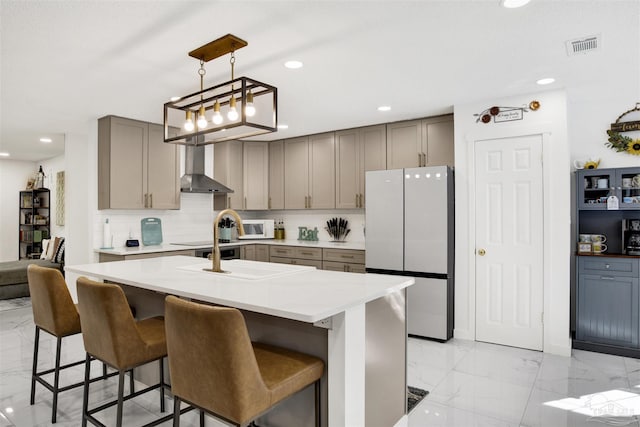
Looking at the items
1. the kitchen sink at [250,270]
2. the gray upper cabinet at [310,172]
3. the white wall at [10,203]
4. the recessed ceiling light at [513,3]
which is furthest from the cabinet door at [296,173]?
the white wall at [10,203]

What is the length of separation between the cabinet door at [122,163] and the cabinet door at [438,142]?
3.36m

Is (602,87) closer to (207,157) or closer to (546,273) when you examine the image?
(546,273)

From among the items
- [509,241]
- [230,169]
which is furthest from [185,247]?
[509,241]

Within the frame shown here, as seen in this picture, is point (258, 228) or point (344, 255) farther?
point (258, 228)

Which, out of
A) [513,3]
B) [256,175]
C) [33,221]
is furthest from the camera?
[33,221]

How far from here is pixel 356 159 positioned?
5121 mm

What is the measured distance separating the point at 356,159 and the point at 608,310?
308cm

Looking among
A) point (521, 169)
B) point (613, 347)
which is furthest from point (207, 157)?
point (613, 347)

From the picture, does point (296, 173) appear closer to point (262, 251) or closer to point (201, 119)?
point (262, 251)

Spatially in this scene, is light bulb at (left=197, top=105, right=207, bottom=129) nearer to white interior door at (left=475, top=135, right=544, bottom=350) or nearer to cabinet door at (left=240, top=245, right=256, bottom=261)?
white interior door at (left=475, top=135, right=544, bottom=350)

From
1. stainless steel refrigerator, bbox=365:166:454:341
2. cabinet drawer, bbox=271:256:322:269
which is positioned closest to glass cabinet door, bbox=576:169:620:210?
stainless steel refrigerator, bbox=365:166:454:341

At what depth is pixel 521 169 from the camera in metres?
3.75

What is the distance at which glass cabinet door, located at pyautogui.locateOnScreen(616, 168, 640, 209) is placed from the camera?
144 inches

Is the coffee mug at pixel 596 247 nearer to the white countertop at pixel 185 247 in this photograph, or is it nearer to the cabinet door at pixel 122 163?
the white countertop at pixel 185 247
